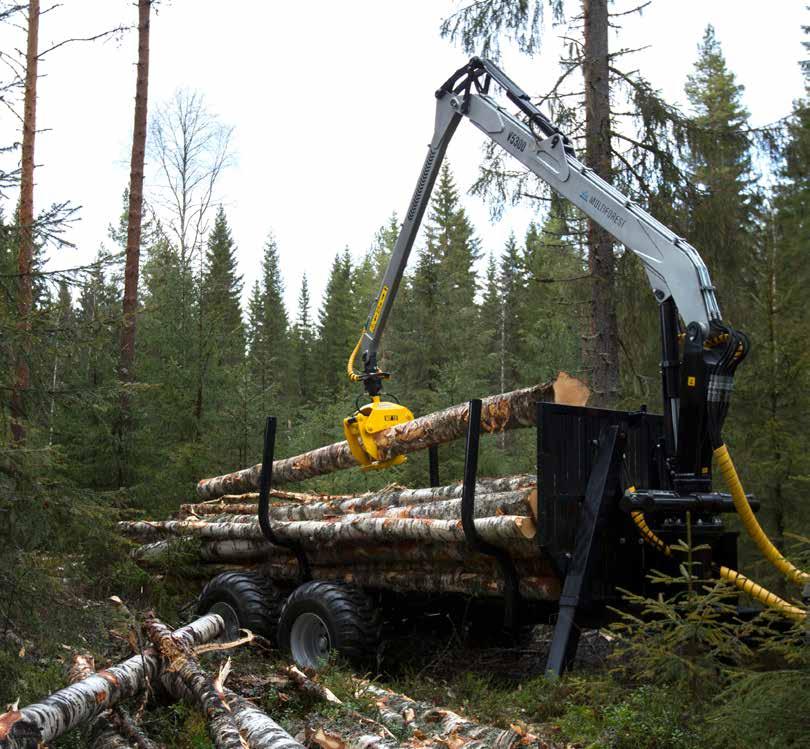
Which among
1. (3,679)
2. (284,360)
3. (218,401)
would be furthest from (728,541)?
(284,360)

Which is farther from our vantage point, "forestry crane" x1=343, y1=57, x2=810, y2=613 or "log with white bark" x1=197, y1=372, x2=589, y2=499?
"log with white bark" x1=197, y1=372, x2=589, y2=499

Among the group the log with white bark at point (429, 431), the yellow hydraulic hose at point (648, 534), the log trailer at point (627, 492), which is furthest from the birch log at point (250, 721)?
the log with white bark at point (429, 431)

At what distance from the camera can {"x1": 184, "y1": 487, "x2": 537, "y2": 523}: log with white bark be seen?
6.32 m

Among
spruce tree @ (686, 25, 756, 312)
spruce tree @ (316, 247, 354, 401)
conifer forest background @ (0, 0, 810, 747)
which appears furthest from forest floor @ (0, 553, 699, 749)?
spruce tree @ (316, 247, 354, 401)

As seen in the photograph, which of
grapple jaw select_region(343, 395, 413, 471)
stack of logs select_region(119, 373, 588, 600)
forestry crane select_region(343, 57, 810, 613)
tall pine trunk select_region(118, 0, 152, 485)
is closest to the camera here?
forestry crane select_region(343, 57, 810, 613)

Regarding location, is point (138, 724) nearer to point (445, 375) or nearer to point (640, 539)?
point (640, 539)

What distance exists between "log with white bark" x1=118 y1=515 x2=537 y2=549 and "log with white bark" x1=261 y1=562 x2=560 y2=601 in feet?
1.04

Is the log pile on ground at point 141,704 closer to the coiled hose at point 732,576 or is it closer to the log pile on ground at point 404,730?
the log pile on ground at point 404,730

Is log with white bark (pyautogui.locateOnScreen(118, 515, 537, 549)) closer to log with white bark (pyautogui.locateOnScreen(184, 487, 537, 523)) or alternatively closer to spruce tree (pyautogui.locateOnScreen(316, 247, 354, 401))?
log with white bark (pyautogui.locateOnScreen(184, 487, 537, 523))

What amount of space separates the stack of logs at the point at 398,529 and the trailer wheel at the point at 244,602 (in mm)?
280

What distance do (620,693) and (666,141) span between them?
9802 millimetres

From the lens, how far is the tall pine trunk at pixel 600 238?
487 inches

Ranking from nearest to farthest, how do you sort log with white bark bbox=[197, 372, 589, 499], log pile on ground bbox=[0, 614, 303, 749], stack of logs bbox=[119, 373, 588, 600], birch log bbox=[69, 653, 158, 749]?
log pile on ground bbox=[0, 614, 303, 749] < birch log bbox=[69, 653, 158, 749] < stack of logs bbox=[119, 373, 588, 600] < log with white bark bbox=[197, 372, 589, 499]

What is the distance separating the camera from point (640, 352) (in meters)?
13.7
